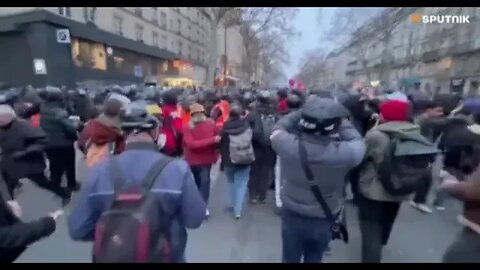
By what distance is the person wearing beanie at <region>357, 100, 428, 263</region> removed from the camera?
11.7ft

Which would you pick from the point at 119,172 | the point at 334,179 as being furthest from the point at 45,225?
the point at 334,179

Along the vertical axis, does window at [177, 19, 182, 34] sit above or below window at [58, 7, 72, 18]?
above

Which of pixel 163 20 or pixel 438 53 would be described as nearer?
pixel 438 53

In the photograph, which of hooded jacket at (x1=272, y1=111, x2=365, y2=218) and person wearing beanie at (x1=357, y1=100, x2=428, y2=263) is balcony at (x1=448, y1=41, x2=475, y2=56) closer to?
person wearing beanie at (x1=357, y1=100, x2=428, y2=263)

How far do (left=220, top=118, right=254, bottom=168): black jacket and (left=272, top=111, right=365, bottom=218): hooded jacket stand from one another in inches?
98.1

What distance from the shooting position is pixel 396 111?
3.62m

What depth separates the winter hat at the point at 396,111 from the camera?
3621 millimetres

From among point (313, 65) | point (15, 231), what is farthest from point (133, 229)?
point (313, 65)

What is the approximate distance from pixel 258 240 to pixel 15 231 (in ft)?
10.0

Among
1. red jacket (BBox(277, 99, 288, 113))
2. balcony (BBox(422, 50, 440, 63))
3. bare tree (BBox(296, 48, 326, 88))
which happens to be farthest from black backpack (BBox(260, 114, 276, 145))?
bare tree (BBox(296, 48, 326, 88))

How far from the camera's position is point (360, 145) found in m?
3.08

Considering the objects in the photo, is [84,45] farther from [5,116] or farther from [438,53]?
[5,116]

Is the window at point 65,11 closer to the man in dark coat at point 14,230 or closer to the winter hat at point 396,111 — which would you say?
the winter hat at point 396,111

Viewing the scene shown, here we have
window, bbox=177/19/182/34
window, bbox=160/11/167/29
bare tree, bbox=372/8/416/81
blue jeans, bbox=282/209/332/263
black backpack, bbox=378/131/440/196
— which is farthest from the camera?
window, bbox=177/19/182/34
